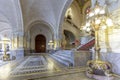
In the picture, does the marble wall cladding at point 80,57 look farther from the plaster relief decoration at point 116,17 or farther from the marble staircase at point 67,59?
the plaster relief decoration at point 116,17

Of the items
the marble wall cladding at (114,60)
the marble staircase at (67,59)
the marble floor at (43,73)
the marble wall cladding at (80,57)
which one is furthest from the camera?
the marble staircase at (67,59)

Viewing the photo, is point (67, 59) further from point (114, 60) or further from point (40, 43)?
point (40, 43)

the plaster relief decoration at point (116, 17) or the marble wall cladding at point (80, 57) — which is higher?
the plaster relief decoration at point (116, 17)

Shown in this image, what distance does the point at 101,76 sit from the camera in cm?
282

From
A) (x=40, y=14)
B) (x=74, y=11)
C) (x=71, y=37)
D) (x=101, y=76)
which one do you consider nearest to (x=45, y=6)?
(x=40, y=14)

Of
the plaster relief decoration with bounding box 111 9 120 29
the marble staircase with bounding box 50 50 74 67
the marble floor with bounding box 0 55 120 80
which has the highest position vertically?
the plaster relief decoration with bounding box 111 9 120 29

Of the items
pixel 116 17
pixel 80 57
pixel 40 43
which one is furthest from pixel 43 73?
pixel 40 43

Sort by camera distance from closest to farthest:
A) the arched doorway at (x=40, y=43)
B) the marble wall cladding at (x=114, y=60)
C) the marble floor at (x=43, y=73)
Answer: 1. the marble floor at (x=43, y=73)
2. the marble wall cladding at (x=114, y=60)
3. the arched doorway at (x=40, y=43)

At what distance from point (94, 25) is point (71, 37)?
13317mm

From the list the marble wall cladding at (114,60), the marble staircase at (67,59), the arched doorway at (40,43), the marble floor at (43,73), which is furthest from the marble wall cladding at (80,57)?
the arched doorway at (40,43)

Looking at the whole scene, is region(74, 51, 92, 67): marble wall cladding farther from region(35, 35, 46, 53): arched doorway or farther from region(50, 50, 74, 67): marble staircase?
region(35, 35, 46, 53): arched doorway

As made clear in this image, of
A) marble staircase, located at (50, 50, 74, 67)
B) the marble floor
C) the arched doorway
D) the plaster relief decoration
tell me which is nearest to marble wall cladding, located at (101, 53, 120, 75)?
the marble floor

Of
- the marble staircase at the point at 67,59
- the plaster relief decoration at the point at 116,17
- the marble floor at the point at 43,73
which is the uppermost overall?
the plaster relief decoration at the point at 116,17

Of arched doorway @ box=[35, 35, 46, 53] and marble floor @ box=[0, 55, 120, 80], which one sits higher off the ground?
arched doorway @ box=[35, 35, 46, 53]
